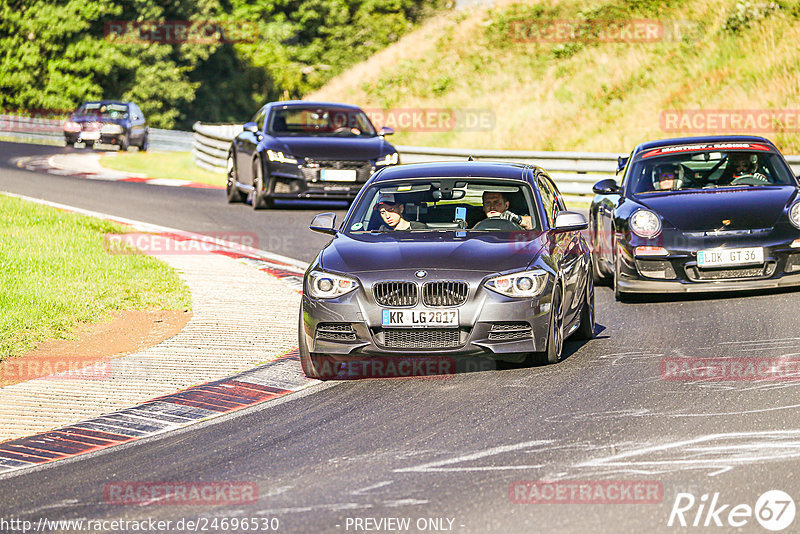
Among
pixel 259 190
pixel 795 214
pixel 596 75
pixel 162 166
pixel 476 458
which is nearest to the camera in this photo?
pixel 476 458

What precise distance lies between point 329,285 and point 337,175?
10.6 meters

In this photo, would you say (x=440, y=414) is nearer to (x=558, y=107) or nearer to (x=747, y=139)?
(x=747, y=139)

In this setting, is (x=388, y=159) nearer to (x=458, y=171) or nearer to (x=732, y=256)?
(x=732, y=256)

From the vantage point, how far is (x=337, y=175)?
62.8 ft

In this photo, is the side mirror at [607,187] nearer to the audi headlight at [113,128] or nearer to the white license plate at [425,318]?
the white license plate at [425,318]

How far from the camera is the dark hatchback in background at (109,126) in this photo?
38938 millimetres

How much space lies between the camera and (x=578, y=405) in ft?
25.2

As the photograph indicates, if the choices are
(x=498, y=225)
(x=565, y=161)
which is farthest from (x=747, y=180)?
(x=565, y=161)

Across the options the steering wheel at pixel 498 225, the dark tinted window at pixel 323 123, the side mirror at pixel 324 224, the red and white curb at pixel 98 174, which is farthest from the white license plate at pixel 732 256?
the red and white curb at pixel 98 174

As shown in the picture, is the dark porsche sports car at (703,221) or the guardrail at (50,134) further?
the guardrail at (50,134)

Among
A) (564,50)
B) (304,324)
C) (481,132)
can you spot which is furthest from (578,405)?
(564,50)

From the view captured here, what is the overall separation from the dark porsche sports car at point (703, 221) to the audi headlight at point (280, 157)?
727 cm

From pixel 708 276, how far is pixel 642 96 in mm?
23096

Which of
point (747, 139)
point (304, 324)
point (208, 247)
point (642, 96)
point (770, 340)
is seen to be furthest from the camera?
point (642, 96)
